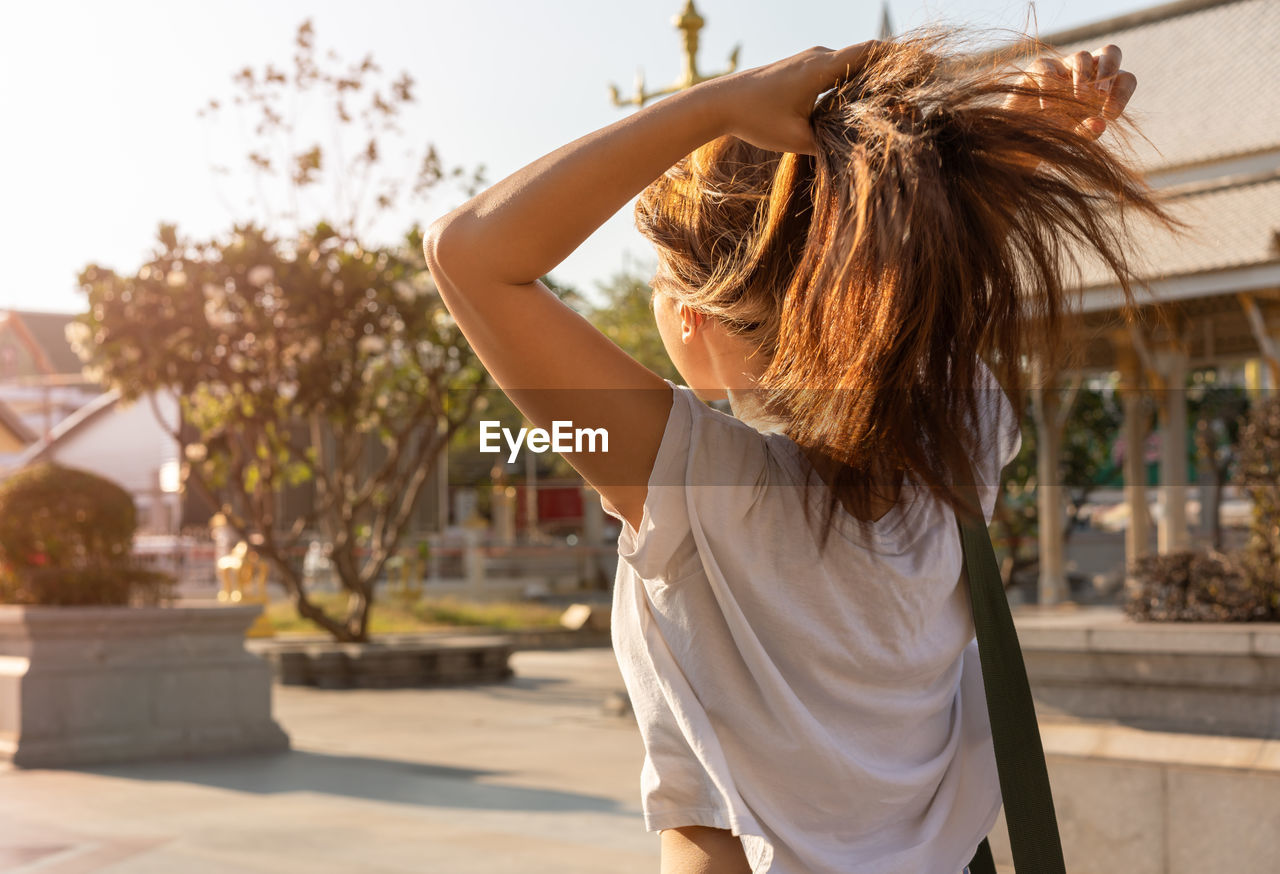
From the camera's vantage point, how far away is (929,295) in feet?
3.24

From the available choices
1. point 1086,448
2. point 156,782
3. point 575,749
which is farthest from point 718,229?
point 1086,448

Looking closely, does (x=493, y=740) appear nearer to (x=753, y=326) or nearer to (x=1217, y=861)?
(x=1217, y=861)

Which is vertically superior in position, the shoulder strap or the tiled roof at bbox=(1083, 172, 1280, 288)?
the tiled roof at bbox=(1083, 172, 1280, 288)

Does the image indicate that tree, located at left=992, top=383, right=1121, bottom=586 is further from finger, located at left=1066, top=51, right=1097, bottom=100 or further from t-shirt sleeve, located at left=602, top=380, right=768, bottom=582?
t-shirt sleeve, located at left=602, top=380, right=768, bottom=582

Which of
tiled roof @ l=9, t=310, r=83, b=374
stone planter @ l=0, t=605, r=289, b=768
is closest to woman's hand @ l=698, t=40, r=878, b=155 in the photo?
stone planter @ l=0, t=605, r=289, b=768

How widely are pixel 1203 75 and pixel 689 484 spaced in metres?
15.9

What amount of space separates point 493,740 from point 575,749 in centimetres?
78

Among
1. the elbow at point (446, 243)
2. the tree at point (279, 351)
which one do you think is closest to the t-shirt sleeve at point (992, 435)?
the elbow at point (446, 243)

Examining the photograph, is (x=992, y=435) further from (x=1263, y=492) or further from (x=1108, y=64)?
(x=1263, y=492)

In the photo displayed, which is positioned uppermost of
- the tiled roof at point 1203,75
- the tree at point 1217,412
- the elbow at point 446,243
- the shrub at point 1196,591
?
the tiled roof at point 1203,75

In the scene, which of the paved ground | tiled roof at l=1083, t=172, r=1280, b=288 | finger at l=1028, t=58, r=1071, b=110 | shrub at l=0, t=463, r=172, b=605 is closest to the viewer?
finger at l=1028, t=58, r=1071, b=110

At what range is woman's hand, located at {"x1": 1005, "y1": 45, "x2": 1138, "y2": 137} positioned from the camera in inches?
42.9

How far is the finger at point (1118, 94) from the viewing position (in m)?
1.14

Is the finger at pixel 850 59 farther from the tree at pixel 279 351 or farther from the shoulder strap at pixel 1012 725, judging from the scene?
the tree at pixel 279 351
